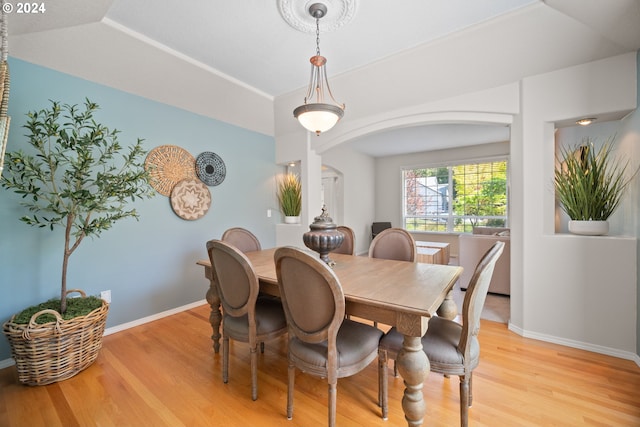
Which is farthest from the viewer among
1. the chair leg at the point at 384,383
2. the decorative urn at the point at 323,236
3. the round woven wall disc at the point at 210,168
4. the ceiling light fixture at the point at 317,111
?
the round woven wall disc at the point at 210,168

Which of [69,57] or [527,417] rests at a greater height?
[69,57]

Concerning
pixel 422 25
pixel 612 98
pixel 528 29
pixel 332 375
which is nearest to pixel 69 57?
pixel 422 25

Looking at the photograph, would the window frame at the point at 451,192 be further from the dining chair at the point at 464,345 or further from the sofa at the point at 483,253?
the dining chair at the point at 464,345

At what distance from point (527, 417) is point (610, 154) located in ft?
7.83

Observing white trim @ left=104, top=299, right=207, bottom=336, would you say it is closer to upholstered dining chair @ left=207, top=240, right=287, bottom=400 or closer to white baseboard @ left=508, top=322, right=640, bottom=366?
upholstered dining chair @ left=207, top=240, right=287, bottom=400

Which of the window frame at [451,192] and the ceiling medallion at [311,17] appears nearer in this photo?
the ceiling medallion at [311,17]

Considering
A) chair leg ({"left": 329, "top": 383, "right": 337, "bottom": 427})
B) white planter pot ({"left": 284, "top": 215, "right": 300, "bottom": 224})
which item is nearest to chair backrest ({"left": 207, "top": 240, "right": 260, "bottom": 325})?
chair leg ({"left": 329, "top": 383, "right": 337, "bottom": 427})

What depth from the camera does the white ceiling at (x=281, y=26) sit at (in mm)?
1917

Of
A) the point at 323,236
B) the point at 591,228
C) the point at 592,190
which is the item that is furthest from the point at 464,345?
the point at 592,190

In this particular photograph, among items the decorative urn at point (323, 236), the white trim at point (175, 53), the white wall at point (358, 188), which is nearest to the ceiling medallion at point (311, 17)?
the white trim at point (175, 53)

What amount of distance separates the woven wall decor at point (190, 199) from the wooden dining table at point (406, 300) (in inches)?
67.4

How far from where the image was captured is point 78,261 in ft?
8.13

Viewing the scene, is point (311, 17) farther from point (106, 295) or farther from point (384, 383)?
point (106, 295)

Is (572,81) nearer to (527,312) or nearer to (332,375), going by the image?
(527,312)
